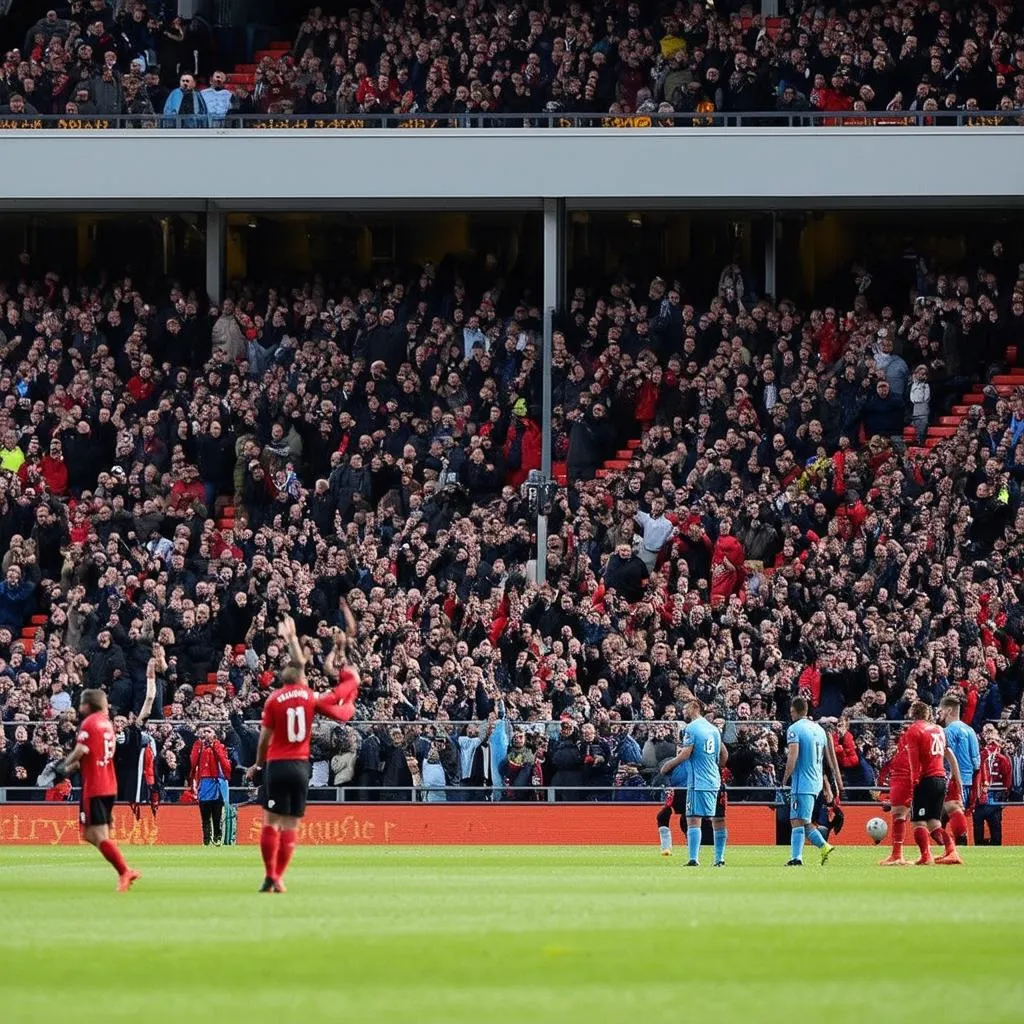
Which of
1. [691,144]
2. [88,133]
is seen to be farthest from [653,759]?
[88,133]

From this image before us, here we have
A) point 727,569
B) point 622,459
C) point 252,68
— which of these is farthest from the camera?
point 252,68

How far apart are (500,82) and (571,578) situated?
378 inches

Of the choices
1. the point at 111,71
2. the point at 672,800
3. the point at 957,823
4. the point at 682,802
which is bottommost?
the point at 957,823

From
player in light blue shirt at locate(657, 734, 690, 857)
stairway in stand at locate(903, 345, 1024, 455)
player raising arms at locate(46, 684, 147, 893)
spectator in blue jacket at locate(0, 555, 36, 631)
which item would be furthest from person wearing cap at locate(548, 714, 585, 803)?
player raising arms at locate(46, 684, 147, 893)

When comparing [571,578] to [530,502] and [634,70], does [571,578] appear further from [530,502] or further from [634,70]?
[634,70]

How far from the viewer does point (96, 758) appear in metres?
19.3

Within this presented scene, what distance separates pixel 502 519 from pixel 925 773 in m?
12.1

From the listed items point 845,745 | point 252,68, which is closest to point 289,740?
point 845,745

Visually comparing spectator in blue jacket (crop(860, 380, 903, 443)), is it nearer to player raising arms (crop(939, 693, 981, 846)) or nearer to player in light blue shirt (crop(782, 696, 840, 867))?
player raising arms (crop(939, 693, 981, 846))

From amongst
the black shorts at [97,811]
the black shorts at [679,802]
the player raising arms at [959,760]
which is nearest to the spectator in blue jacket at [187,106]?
the black shorts at [679,802]

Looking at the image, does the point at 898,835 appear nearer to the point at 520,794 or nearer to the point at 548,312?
the point at 520,794

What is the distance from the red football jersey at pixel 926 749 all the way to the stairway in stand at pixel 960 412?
1204 centimetres

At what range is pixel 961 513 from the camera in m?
32.6

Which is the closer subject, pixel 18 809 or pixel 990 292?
pixel 18 809
